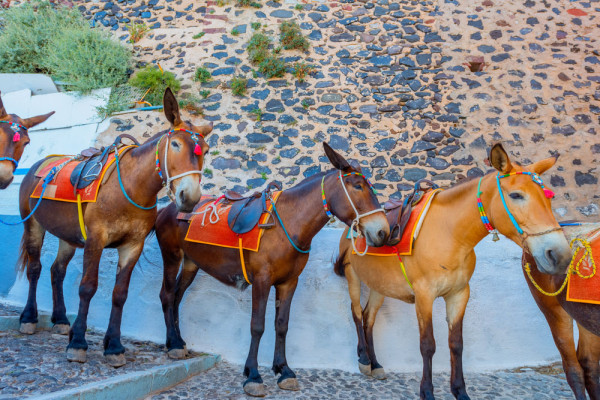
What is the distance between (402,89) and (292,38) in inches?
84.6

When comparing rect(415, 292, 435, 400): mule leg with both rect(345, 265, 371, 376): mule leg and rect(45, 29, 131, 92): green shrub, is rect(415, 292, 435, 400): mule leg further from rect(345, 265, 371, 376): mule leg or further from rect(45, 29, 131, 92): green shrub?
rect(45, 29, 131, 92): green shrub

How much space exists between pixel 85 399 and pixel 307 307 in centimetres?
302

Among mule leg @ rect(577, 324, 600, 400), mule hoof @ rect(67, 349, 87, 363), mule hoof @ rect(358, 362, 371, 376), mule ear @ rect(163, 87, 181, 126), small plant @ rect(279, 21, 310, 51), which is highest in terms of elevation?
small plant @ rect(279, 21, 310, 51)

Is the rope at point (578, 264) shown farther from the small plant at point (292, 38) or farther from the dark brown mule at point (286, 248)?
the small plant at point (292, 38)

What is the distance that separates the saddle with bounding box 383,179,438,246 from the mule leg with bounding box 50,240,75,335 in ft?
11.9

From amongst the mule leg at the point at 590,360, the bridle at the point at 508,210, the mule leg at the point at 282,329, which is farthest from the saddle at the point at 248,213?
the mule leg at the point at 590,360

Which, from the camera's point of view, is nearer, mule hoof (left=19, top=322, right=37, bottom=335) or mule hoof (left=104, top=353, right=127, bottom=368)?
mule hoof (left=104, top=353, right=127, bottom=368)

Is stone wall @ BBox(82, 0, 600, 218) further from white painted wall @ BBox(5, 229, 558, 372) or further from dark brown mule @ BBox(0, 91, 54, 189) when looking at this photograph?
dark brown mule @ BBox(0, 91, 54, 189)

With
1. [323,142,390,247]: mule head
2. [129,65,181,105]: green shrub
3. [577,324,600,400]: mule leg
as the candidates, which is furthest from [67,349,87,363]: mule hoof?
[129,65,181,105]: green shrub

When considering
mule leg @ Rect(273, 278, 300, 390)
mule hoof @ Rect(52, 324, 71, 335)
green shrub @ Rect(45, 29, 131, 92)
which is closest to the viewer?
mule leg @ Rect(273, 278, 300, 390)

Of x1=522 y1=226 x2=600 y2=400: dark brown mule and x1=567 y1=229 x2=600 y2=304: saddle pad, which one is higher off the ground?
x1=567 y1=229 x2=600 y2=304: saddle pad

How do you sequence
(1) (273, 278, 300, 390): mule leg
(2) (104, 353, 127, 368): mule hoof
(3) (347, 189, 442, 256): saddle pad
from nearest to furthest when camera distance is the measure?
(3) (347, 189, 442, 256): saddle pad
(2) (104, 353, 127, 368): mule hoof
(1) (273, 278, 300, 390): mule leg

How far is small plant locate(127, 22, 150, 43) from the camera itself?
9.33m

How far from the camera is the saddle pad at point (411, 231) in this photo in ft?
14.2
